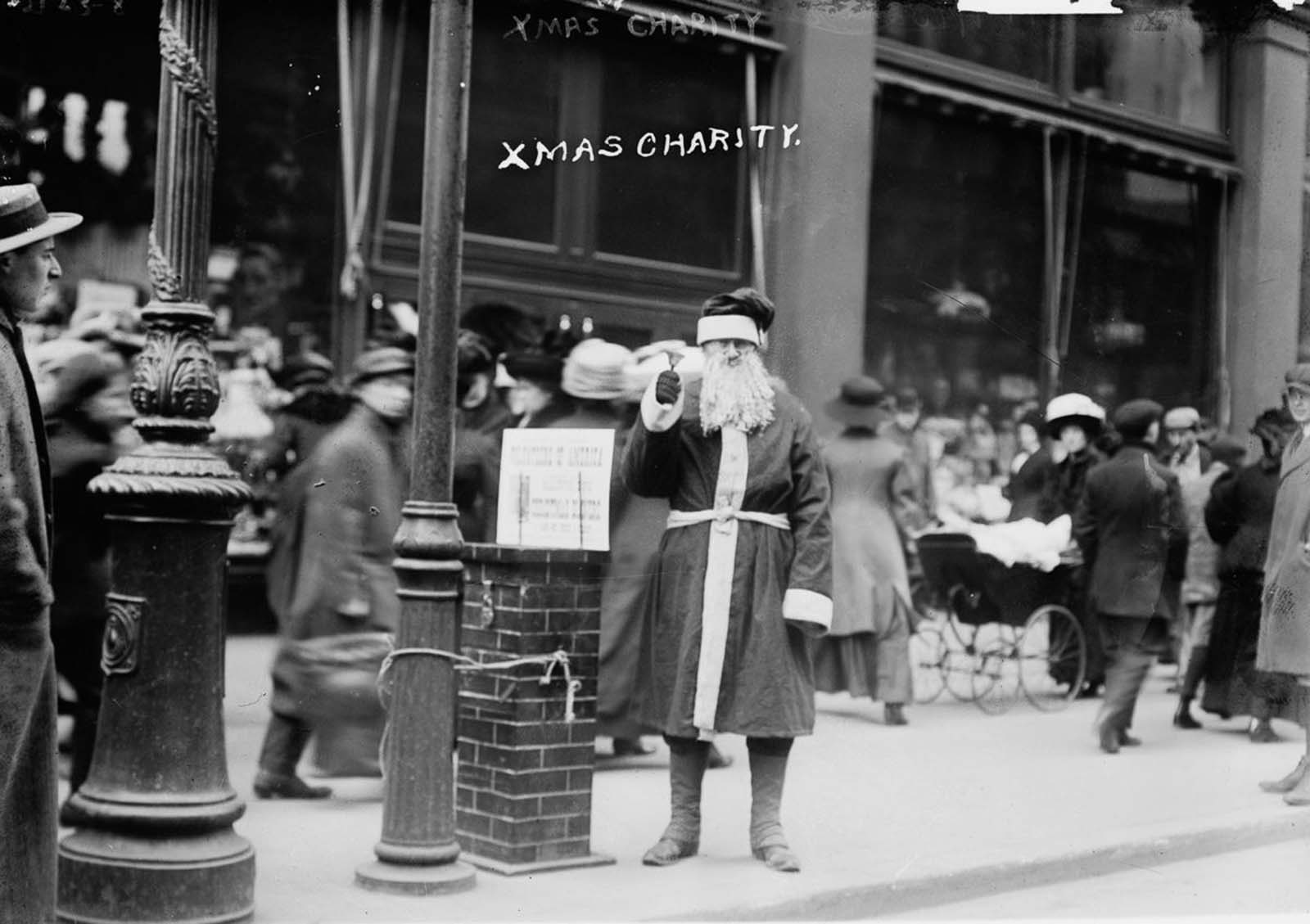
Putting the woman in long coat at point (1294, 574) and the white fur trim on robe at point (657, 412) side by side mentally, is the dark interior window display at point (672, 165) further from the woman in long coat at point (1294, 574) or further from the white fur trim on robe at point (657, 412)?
the white fur trim on robe at point (657, 412)

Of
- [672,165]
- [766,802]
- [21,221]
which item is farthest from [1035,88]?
[21,221]

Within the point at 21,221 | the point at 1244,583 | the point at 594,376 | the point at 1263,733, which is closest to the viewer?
the point at 21,221

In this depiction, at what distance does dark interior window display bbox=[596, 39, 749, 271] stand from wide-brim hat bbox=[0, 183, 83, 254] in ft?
20.7

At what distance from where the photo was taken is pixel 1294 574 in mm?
7906

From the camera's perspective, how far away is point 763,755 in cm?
590

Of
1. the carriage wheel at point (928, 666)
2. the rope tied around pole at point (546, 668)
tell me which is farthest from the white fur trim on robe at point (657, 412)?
the carriage wheel at point (928, 666)

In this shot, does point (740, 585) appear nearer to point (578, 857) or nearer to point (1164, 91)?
point (578, 857)

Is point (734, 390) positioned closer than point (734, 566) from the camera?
No

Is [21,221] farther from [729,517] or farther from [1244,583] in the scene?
[1244,583]

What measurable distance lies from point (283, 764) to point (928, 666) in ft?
16.2

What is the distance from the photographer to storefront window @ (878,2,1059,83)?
12.4 metres

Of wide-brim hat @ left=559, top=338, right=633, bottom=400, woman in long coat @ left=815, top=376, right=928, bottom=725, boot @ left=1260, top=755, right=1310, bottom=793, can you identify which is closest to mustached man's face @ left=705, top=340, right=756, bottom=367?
wide-brim hat @ left=559, top=338, right=633, bottom=400

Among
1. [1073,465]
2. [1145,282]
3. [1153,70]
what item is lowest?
[1073,465]

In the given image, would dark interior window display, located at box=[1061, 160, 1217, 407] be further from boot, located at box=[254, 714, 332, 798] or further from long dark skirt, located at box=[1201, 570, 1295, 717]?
boot, located at box=[254, 714, 332, 798]
